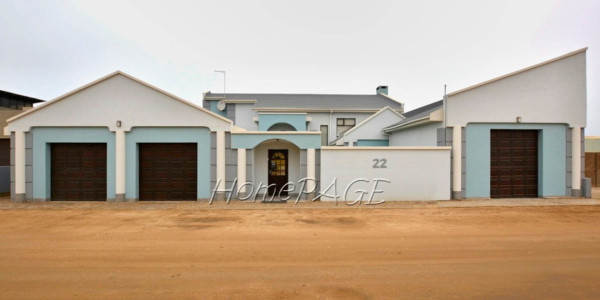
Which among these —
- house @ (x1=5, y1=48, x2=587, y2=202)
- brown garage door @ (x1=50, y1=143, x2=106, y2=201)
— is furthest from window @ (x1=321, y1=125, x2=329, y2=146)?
brown garage door @ (x1=50, y1=143, x2=106, y2=201)

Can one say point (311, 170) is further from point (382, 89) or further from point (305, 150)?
point (382, 89)

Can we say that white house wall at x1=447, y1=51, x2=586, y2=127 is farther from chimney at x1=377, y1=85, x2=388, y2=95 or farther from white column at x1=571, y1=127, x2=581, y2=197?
chimney at x1=377, y1=85, x2=388, y2=95

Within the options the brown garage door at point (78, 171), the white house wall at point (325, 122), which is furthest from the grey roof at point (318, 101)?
the brown garage door at point (78, 171)

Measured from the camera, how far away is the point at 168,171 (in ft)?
43.7

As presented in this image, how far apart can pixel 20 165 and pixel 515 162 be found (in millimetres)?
22692

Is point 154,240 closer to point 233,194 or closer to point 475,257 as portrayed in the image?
point 233,194

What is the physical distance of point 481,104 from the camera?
13383 mm

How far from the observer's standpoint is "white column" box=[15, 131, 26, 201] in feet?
41.9

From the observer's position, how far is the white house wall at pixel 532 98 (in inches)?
525

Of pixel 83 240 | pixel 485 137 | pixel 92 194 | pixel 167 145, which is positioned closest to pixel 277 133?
pixel 167 145

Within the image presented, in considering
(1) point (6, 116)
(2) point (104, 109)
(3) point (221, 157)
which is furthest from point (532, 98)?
(1) point (6, 116)

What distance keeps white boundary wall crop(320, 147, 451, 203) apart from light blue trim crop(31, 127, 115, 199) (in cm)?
947

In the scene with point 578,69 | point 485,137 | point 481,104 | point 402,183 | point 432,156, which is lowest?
point 402,183

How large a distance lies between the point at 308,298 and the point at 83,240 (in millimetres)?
6272
